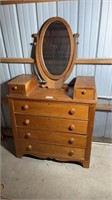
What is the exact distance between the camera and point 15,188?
5.06 ft

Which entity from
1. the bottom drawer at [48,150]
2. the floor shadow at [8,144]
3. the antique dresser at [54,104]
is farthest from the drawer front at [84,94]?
the floor shadow at [8,144]

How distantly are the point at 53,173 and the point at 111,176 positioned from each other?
0.60 metres

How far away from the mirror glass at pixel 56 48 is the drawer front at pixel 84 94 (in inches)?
16.0

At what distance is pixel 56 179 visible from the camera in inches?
63.4

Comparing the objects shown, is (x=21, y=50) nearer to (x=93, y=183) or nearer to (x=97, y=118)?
(x=97, y=118)

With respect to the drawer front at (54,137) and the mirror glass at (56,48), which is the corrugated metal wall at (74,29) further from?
the drawer front at (54,137)

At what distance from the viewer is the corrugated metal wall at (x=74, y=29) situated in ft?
4.82

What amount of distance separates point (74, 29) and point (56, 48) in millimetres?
253

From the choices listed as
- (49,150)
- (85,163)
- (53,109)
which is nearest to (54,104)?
(53,109)

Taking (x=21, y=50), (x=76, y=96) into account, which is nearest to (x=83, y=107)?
(x=76, y=96)

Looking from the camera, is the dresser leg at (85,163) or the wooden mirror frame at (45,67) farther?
the dresser leg at (85,163)

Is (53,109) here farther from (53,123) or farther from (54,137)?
(54,137)

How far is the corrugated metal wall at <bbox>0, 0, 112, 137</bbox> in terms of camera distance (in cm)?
147

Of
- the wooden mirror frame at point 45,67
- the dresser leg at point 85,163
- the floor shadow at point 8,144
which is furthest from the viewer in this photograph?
the floor shadow at point 8,144
